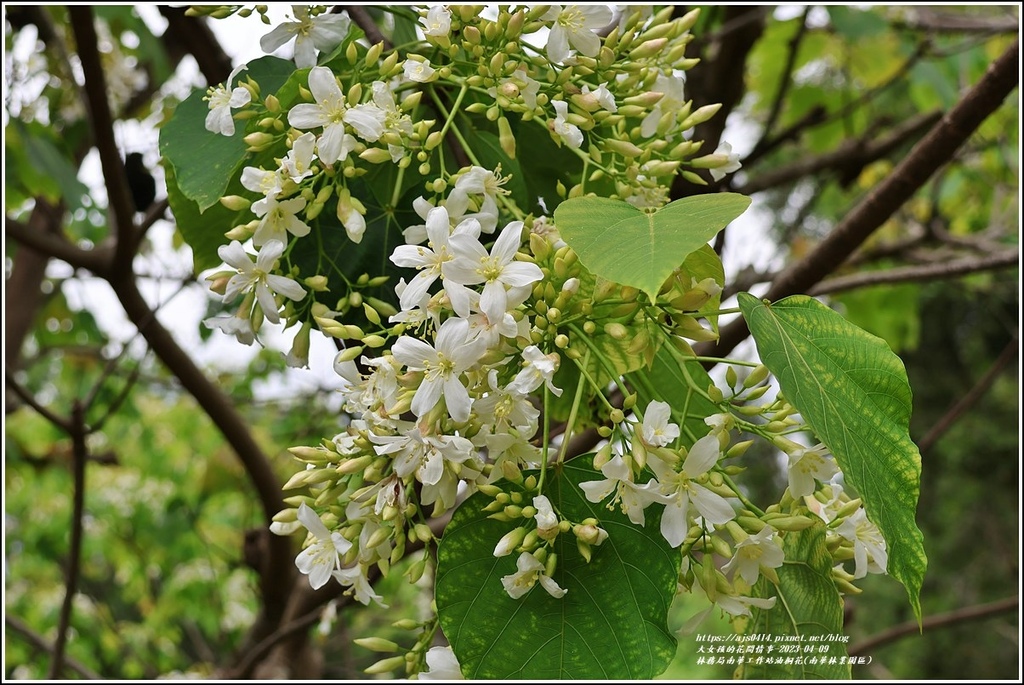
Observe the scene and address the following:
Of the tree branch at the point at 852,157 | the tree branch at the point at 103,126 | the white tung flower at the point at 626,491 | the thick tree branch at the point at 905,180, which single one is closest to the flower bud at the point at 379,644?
the white tung flower at the point at 626,491

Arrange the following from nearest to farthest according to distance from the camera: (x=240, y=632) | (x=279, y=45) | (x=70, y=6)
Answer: (x=279, y=45), (x=70, y=6), (x=240, y=632)

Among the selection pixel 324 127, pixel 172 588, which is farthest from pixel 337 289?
pixel 172 588

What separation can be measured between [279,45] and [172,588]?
3.24 m

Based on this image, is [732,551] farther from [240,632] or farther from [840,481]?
[240,632]

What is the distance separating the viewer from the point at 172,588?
344cm

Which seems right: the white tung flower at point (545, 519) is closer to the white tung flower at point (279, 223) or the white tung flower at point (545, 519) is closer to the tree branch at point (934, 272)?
the white tung flower at point (279, 223)

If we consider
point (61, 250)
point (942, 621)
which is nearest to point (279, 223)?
point (61, 250)

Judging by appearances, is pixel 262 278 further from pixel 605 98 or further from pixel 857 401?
pixel 857 401

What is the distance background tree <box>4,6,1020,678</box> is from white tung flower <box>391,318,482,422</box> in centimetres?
53

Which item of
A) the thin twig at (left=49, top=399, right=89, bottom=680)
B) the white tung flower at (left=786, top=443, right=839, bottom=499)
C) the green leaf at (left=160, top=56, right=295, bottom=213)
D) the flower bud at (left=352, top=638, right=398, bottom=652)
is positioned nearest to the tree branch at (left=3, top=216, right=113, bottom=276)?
the thin twig at (left=49, top=399, right=89, bottom=680)

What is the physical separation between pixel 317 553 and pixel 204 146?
34cm

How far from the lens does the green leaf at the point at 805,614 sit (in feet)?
1.91

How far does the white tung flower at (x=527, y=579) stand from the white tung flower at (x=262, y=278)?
0.25m

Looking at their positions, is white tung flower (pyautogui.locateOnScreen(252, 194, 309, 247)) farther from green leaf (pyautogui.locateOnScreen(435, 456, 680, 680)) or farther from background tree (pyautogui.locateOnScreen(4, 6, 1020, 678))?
background tree (pyautogui.locateOnScreen(4, 6, 1020, 678))
